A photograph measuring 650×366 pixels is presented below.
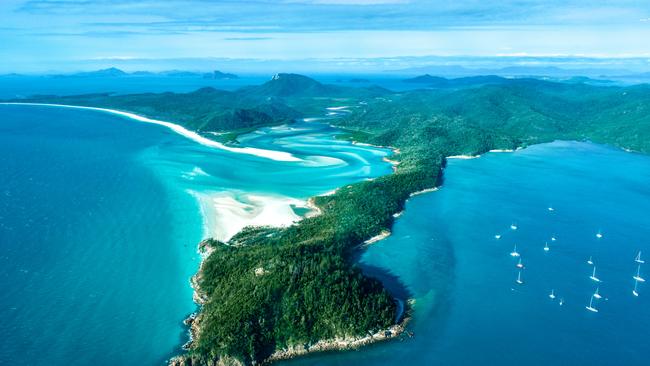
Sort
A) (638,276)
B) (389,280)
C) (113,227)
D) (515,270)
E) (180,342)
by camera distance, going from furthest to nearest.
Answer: (113,227), (515,270), (638,276), (389,280), (180,342)

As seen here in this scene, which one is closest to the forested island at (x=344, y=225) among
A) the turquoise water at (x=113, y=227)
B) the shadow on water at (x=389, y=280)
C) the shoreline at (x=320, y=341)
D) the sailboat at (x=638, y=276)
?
the shoreline at (x=320, y=341)

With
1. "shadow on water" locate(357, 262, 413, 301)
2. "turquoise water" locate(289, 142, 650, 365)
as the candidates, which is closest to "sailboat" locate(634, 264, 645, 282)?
"turquoise water" locate(289, 142, 650, 365)

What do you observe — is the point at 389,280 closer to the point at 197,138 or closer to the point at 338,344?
the point at 338,344

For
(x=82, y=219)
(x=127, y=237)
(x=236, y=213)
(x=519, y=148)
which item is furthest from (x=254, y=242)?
(x=519, y=148)

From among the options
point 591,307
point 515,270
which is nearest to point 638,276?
point 591,307

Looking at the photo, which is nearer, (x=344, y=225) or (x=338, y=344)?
(x=338, y=344)

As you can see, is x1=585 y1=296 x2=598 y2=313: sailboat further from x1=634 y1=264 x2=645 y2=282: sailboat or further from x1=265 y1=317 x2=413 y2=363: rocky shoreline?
x1=265 y1=317 x2=413 y2=363: rocky shoreline
